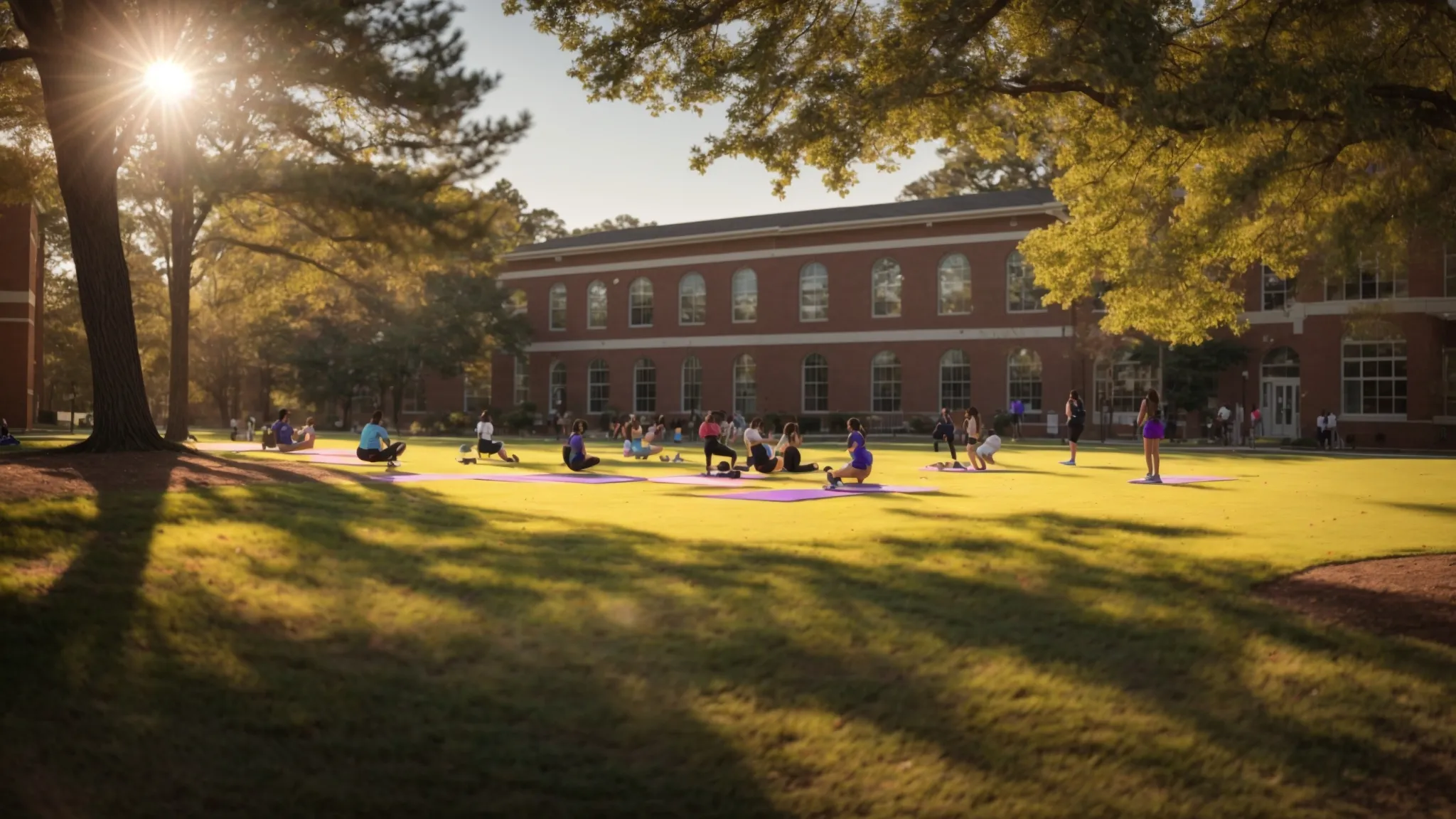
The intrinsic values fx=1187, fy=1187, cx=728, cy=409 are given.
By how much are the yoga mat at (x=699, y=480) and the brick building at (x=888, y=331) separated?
26.0m

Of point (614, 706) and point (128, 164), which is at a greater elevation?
point (128, 164)

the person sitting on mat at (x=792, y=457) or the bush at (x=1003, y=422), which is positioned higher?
the bush at (x=1003, y=422)

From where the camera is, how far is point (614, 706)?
6.56 m

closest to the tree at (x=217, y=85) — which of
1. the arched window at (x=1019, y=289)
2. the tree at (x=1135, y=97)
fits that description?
the tree at (x=1135, y=97)

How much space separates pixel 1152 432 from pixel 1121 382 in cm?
2833

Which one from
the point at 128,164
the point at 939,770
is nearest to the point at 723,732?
the point at 939,770

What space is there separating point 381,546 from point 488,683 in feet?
11.0

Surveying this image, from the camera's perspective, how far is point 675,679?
6.91m

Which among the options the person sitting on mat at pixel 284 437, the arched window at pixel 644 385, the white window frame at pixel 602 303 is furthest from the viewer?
the white window frame at pixel 602 303

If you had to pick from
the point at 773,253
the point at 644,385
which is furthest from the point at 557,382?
the point at 773,253

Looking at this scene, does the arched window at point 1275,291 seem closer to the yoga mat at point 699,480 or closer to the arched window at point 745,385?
the arched window at point 745,385

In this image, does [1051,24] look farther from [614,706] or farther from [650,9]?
[614,706]

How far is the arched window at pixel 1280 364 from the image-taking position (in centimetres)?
4328

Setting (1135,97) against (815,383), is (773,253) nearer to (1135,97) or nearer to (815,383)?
(815,383)
